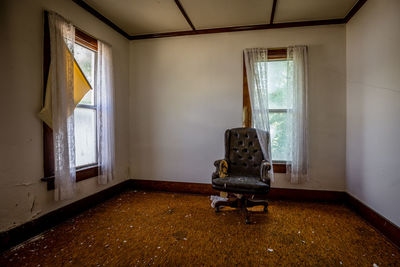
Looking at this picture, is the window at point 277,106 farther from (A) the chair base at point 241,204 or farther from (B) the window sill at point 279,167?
(A) the chair base at point 241,204

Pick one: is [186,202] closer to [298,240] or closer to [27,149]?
[298,240]

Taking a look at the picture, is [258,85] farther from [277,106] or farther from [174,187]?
[174,187]

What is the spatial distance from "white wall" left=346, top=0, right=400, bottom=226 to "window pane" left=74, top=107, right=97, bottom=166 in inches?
141

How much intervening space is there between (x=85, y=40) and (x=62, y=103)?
1036 mm

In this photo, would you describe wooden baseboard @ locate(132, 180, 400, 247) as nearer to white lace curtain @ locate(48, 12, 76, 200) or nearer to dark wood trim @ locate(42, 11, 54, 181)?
white lace curtain @ locate(48, 12, 76, 200)

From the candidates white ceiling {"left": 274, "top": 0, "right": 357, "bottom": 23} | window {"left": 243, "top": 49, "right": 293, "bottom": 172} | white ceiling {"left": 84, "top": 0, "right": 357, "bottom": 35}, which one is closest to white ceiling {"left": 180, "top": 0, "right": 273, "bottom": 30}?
white ceiling {"left": 84, "top": 0, "right": 357, "bottom": 35}

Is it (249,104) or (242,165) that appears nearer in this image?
(242,165)

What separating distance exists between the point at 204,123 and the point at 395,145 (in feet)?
7.82

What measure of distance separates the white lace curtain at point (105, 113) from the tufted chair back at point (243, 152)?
1728 mm

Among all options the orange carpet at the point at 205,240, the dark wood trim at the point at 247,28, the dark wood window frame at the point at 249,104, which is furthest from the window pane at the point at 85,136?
the dark wood window frame at the point at 249,104

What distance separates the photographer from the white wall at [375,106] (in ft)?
6.86

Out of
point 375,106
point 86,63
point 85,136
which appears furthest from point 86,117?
point 375,106

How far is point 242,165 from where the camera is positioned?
303 cm

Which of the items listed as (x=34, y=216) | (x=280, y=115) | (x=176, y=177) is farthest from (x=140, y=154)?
(x=280, y=115)
